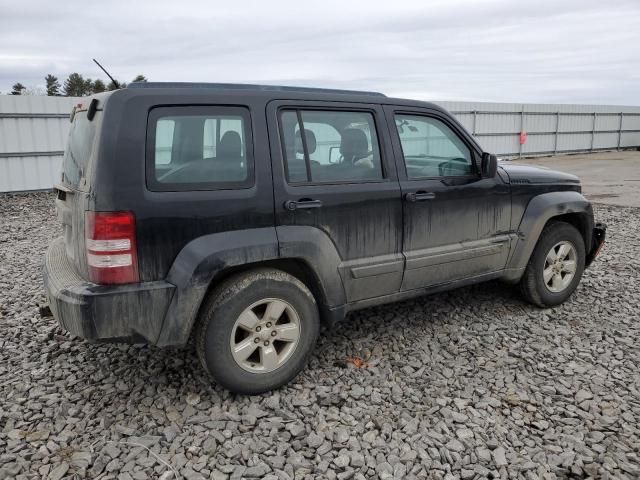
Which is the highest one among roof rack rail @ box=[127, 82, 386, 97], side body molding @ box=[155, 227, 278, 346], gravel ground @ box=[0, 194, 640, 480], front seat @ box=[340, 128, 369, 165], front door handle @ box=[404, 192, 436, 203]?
roof rack rail @ box=[127, 82, 386, 97]

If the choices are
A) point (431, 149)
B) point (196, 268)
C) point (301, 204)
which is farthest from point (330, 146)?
point (196, 268)

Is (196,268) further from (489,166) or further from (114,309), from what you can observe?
(489,166)

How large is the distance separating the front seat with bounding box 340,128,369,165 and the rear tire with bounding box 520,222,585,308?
6.42ft

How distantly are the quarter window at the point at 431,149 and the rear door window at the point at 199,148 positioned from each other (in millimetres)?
1245

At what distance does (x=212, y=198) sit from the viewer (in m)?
3.01

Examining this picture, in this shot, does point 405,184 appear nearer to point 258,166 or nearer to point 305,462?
point 258,166

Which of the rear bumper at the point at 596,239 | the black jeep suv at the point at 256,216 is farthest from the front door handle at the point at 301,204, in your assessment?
the rear bumper at the point at 596,239

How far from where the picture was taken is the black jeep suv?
2.83m

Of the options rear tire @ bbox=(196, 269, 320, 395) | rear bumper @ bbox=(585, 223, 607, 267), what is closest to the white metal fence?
rear tire @ bbox=(196, 269, 320, 395)

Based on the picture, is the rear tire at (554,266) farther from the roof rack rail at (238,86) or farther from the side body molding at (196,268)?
the side body molding at (196,268)

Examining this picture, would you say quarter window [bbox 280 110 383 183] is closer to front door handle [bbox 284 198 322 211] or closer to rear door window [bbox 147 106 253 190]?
front door handle [bbox 284 198 322 211]

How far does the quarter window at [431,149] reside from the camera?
3834mm

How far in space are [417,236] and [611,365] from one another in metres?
1.63

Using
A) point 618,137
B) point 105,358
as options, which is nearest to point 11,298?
point 105,358
